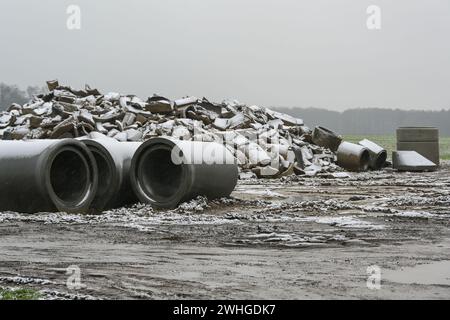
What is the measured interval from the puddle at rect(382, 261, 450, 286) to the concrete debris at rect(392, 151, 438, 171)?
62.9 feet

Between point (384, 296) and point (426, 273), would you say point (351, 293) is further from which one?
point (426, 273)

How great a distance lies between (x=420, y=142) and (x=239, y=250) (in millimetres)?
21909

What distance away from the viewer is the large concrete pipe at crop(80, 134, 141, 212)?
→ 12.7 m

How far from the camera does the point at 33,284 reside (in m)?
6.51

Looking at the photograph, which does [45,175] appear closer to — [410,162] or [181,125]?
[181,125]

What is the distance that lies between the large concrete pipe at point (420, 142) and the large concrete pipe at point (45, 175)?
751 inches

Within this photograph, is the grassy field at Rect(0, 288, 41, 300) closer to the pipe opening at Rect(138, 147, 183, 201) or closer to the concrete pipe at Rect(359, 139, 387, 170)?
the pipe opening at Rect(138, 147, 183, 201)

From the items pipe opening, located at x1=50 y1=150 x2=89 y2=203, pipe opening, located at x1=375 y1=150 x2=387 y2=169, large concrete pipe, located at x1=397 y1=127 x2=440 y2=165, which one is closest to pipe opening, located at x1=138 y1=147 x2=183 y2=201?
pipe opening, located at x1=50 y1=150 x2=89 y2=203

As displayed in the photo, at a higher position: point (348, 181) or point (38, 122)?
point (38, 122)

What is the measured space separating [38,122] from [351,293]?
68.9 feet

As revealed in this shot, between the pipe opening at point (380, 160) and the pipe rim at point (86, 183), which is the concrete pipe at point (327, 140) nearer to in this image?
the pipe opening at point (380, 160)

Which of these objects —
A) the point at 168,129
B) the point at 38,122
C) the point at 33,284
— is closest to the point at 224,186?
the point at 33,284

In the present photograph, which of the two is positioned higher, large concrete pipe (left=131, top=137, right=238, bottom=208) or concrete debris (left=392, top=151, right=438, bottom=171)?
large concrete pipe (left=131, top=137, right=238, bottom=208)

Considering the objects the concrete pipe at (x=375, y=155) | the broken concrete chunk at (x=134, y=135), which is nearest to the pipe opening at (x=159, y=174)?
the broken concrete chunk at (x=134, y=135)
